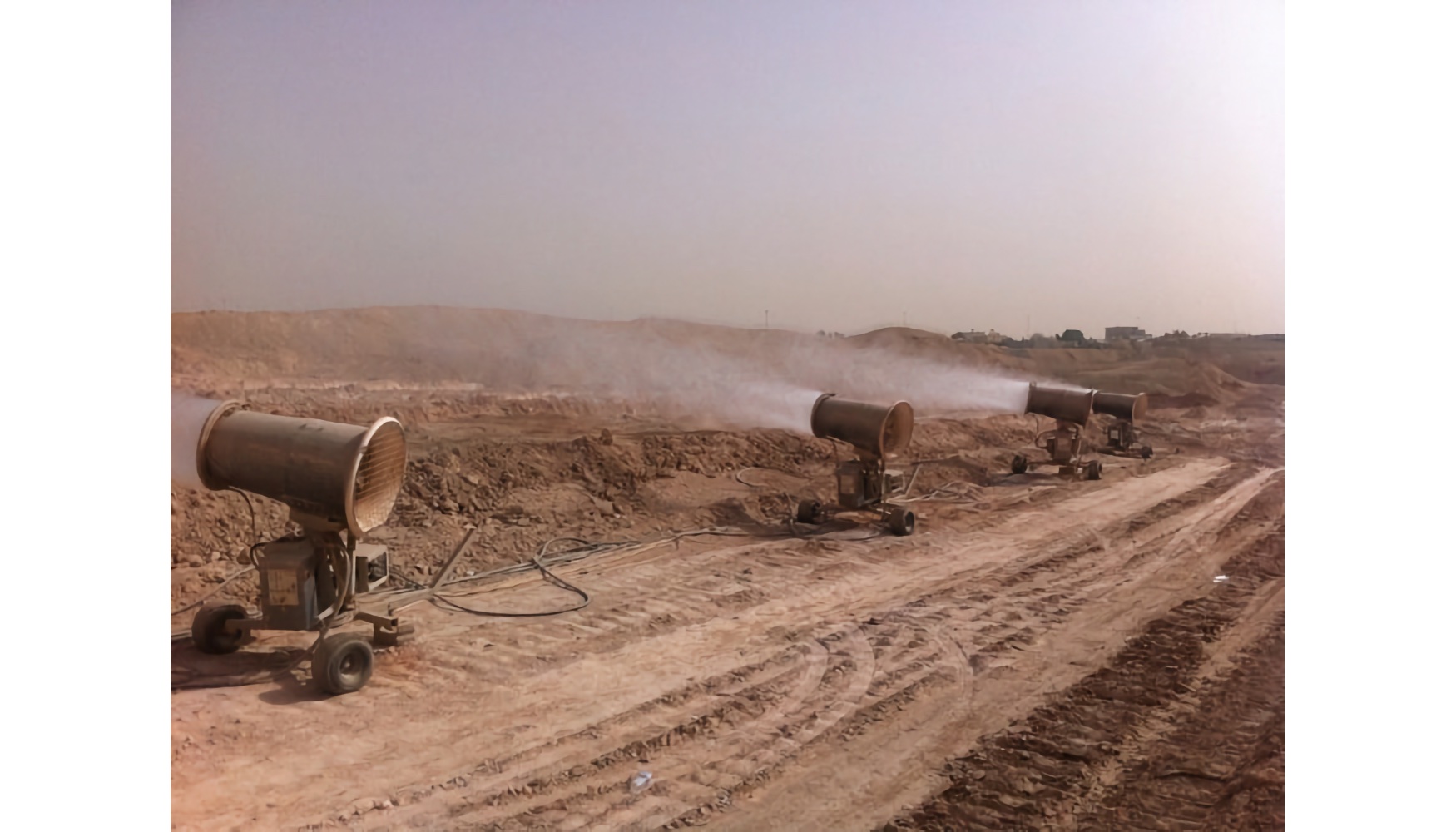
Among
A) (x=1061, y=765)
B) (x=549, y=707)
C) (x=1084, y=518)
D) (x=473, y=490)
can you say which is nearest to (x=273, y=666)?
(x=549, y=707)

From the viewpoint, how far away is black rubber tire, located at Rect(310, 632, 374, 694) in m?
4.86

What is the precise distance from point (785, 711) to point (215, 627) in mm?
3882

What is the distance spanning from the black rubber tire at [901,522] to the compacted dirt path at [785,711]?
1358mm

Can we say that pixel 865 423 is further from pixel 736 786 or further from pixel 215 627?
pixel 215 627

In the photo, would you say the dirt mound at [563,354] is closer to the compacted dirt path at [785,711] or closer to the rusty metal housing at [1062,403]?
the rusty metal housing at [1062,403]

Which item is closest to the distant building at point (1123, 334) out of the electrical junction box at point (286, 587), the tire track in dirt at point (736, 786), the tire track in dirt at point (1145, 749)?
the tire track in dirt at point (736, 786)

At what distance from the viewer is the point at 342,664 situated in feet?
16.2

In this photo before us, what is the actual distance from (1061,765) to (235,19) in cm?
951

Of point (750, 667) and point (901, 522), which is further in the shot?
point (901, 522)

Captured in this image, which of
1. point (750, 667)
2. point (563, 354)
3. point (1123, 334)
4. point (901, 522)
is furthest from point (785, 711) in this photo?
point (1123, 334)

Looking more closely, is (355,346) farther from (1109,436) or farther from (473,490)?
(1109,436)

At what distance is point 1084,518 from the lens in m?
10.1

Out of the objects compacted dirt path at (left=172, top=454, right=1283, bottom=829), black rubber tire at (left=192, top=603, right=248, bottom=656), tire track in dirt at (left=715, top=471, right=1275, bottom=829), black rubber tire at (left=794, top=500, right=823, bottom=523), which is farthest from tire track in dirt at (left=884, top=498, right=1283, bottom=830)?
black rubber tire at (left=192, top=603, right=248, bottom=656)

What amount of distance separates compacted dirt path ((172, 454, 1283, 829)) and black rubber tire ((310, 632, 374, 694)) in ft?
0.29
